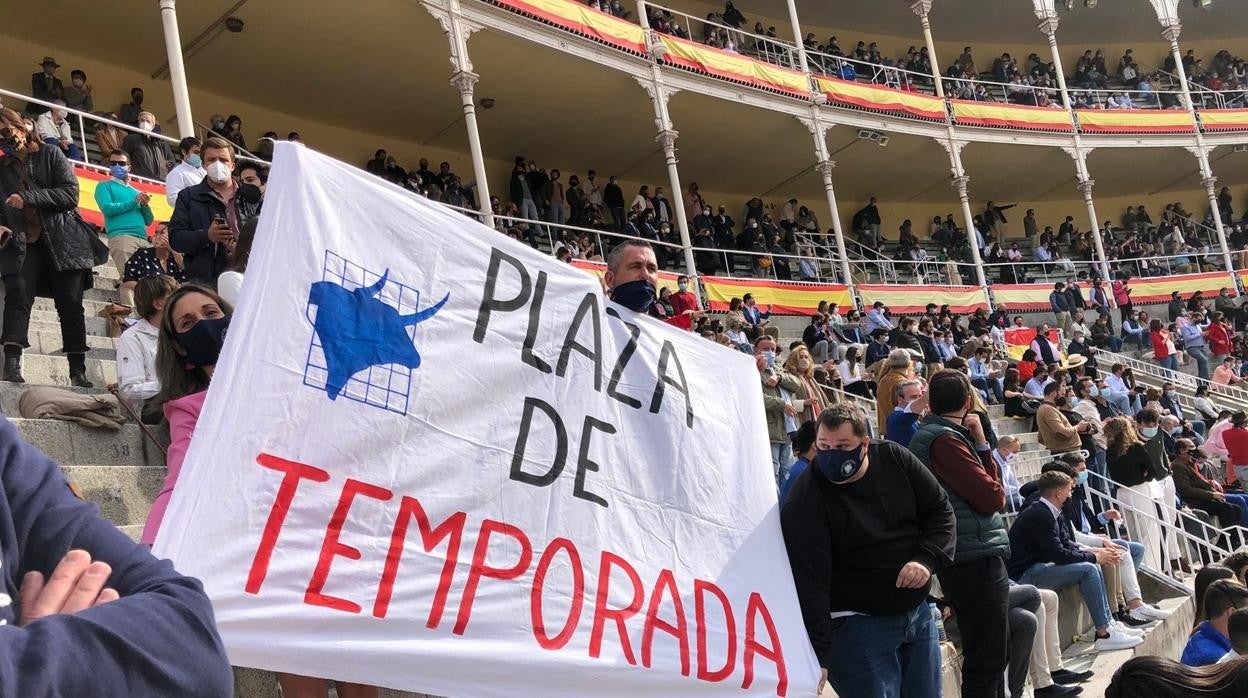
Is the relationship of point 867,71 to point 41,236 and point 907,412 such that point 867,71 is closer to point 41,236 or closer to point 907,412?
point 907,412

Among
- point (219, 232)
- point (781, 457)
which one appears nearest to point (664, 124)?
point (781, 457)

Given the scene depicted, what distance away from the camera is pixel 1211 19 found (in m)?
30.6

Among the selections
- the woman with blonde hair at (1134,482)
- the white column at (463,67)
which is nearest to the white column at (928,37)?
the white column at (463,67)

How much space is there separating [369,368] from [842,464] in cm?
181

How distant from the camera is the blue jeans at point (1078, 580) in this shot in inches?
264

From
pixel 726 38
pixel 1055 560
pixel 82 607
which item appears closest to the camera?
pixel 82 607

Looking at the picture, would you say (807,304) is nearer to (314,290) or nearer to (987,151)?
(987,151)

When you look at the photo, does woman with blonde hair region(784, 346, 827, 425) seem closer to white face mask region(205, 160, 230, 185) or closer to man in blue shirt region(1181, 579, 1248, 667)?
man in blue shirt region(1181, 579, 1248, 667)

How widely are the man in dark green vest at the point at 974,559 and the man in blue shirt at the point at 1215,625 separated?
76 cm

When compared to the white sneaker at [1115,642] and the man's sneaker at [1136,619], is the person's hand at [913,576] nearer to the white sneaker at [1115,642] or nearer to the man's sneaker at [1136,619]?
the white sneaker at [1115,642]

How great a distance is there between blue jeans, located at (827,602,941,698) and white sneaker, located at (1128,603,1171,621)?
4.30 meters

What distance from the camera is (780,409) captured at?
8.43 m

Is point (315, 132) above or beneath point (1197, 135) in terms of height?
above

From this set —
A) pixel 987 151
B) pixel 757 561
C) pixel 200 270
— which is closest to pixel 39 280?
pixel 200 270
